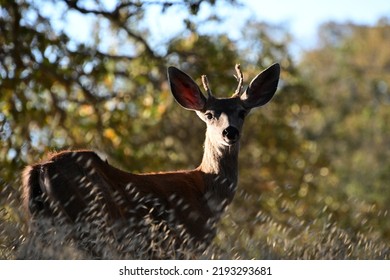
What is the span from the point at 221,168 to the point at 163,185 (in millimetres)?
949

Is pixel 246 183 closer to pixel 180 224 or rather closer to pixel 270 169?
pixel 270 169

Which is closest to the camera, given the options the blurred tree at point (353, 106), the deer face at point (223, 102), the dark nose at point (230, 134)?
the dark nose at point (230, 134)

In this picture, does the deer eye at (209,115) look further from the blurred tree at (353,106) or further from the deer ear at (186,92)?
the blurred tree at (353,106)

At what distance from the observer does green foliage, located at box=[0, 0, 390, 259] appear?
8.76 m

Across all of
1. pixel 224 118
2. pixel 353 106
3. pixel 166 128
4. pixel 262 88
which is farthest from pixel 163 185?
pixel 353 106

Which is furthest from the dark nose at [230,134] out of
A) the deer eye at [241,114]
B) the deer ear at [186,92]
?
the deer ear at [186,92]

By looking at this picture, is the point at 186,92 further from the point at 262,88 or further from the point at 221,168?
the point at 221,168

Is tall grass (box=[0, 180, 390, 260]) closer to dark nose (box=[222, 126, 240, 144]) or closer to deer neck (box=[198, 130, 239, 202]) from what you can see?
deer neck (box=[198, 130, 239, 202])

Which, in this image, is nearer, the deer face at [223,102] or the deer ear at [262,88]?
the deer face at [223,102]

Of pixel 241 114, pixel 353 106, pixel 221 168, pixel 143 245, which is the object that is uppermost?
pixel 143 245

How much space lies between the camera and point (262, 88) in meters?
10.2

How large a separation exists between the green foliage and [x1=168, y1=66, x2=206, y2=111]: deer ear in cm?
76

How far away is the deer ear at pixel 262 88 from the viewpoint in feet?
33.2

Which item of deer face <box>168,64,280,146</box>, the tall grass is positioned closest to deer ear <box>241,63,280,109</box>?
deer face <box>168,64,280,146</box>
